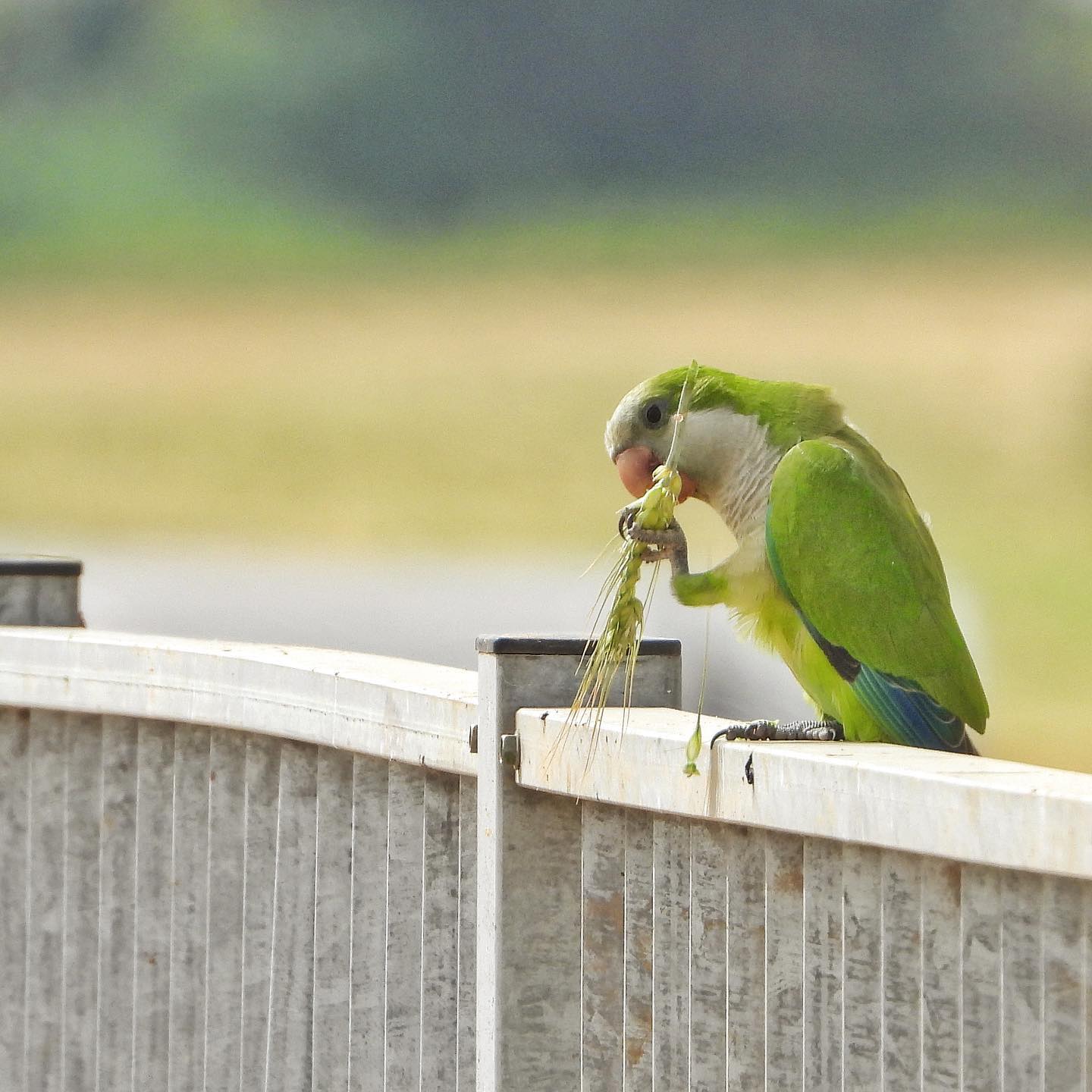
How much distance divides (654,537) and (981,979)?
0.92 m

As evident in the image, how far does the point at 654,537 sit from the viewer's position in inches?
75.7

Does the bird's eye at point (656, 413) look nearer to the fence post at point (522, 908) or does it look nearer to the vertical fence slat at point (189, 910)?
the fence post at point (522, 908)

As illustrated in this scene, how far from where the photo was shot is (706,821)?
4.56 feet

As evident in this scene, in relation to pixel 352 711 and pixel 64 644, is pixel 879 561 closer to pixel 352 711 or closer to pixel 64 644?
pixel 352 711

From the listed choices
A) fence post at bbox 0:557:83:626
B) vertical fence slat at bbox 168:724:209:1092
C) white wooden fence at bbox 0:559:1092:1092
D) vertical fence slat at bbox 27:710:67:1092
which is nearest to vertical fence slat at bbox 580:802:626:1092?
white wooden fence at bbox 0:559:1092:1092

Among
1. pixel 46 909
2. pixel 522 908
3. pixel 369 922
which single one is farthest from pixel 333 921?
pixel 46 909

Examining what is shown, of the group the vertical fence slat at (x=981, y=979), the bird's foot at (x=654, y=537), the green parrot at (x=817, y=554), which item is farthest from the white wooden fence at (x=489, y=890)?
the green parrot at (x=817, y=554)

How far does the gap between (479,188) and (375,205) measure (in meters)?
1.04

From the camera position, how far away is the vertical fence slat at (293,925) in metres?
2.00

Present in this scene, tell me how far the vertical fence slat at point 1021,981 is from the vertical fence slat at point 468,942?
2.73 feet

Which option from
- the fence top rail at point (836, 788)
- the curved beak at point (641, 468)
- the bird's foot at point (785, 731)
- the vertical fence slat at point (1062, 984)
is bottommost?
the vertical fence slat at point (1062, 984)

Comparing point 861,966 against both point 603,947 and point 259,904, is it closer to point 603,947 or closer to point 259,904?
point 603,947

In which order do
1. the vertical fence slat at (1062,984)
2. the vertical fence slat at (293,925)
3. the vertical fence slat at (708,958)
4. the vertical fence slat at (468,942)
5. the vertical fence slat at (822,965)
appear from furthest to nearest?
the vertical fence slat at (293,925) < the vertical fence slat at (468,942) < the vertical fence slat at (708,958) < the vertical fence slat at (822,965) < the vertical fence slat at (1062,984)

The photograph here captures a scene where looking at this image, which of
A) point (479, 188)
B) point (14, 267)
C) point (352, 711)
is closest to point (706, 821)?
point (352, 711)
